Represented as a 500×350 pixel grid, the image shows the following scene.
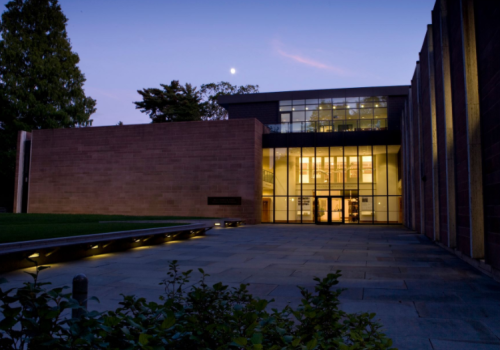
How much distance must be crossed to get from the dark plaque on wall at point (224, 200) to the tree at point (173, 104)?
26.5m

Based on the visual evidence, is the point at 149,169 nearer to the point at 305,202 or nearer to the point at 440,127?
the point at 305,202

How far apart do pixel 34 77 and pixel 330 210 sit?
114ft

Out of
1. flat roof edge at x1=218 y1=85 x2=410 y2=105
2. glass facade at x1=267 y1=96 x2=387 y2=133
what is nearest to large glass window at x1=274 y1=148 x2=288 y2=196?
glass facade at x1=267 y1=96 x2=387 y2=133

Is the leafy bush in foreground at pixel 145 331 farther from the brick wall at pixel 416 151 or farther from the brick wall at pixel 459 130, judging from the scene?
the brick wall at pixel 416 151

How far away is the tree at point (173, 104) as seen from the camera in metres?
57.2

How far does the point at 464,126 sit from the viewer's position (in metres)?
11.2

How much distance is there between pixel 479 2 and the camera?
9.84m

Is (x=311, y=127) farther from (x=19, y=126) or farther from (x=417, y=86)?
(x=19, y=126)

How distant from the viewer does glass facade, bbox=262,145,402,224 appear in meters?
33.5

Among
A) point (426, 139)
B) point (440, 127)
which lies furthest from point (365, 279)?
point (426, 139)

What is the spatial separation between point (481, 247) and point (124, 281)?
8.76 m

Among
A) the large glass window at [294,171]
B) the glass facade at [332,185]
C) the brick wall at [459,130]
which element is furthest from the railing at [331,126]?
the brick wall at [459,130]

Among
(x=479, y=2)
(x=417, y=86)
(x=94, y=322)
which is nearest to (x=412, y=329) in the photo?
(x=94, y=322)

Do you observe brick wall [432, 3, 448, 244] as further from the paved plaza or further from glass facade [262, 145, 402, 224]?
glass facade [262, 145, 402, 224]
